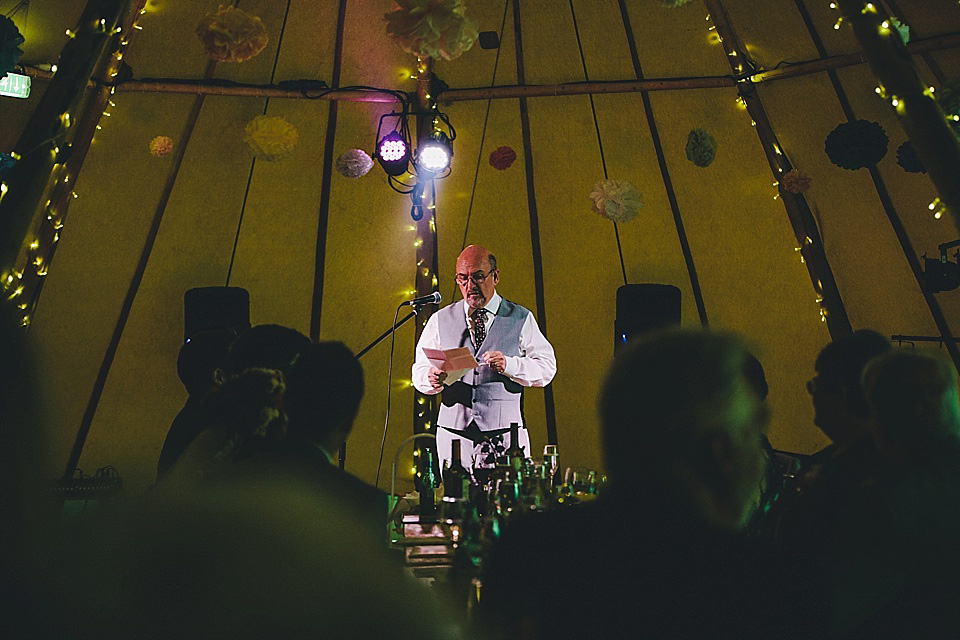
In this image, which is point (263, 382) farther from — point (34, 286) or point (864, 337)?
point (34, 286)

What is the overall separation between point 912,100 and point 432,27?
5.49ft

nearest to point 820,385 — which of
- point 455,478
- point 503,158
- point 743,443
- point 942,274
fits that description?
point 743,443

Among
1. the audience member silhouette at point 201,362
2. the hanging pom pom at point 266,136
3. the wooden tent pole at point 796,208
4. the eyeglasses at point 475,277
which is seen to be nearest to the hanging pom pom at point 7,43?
the audience member silhouette at point 201,362

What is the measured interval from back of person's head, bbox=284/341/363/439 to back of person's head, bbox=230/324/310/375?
0.39 ft

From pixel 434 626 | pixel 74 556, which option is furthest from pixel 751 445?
pixel 74 556

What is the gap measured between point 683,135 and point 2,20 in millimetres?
3649

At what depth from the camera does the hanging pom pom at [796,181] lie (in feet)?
13.0

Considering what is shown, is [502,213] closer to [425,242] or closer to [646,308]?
[425,242]

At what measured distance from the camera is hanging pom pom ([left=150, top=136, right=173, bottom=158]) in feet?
14.3

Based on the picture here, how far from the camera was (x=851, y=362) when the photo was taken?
1638mm

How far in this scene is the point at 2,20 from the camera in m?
2.46

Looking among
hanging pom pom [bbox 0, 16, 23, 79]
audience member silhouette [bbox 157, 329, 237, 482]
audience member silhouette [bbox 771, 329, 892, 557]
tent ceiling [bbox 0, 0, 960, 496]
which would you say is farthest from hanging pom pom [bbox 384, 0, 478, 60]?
audience member silhouette [bbox 771, 329, 892, 557]

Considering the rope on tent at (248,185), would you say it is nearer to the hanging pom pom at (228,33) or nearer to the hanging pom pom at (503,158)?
the hanging pom pom at (503,158)

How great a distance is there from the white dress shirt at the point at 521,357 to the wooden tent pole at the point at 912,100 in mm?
1710
